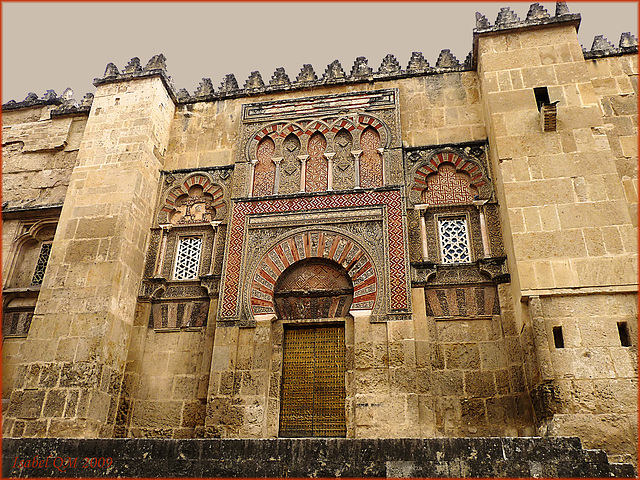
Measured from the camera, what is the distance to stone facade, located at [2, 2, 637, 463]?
18.0 ft

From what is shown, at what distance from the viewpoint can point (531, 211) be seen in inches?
228

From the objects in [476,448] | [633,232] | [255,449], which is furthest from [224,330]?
[633,232]

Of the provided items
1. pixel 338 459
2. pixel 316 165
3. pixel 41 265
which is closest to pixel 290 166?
pixel 316 165

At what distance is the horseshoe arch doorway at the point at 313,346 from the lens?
5.96 m

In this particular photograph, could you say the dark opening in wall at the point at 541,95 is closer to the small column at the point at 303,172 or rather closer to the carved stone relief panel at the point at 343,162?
the carved stone relief panel at the point at 343,162

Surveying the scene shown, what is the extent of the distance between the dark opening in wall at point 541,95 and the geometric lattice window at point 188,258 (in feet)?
16.5

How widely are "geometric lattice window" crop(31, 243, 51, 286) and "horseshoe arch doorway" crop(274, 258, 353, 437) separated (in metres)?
3.70

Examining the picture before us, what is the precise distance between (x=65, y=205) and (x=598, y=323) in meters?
6.94

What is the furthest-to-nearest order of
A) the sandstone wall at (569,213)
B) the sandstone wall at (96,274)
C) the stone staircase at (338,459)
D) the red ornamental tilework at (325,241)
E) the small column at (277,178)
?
the small column at (277,178), the red ornamental tilework at (325,241), the sandstone wall at (96,274), the sandstone wall at (569,213), the stone staircase at (338,459)

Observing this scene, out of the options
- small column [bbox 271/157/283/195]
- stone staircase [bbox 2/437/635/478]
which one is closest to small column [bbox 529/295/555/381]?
stone staircase [bbox 2/437/635/478]

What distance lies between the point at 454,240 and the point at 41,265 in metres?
6.11

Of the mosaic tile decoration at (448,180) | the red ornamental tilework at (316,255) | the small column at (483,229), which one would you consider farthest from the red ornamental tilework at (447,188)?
the red ornamental tilework at (316,255)

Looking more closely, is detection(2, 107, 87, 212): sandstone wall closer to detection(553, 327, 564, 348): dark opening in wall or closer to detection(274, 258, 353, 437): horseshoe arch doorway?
→ detection(274, 258, 353, 437): horseshoe arch doorway

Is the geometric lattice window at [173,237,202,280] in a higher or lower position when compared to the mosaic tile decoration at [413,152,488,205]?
lower
